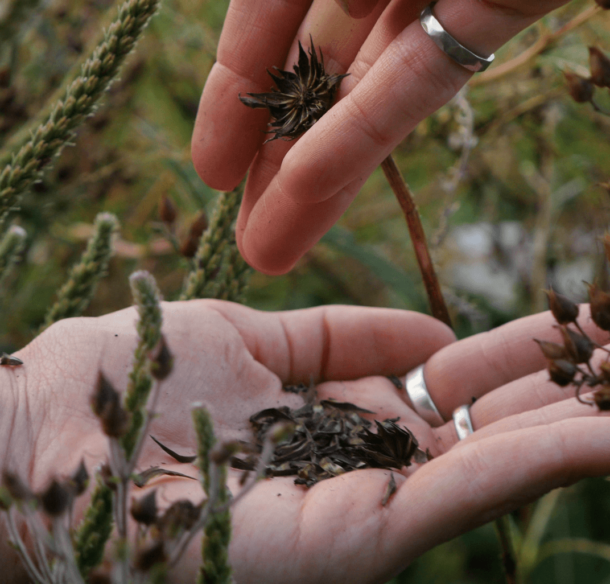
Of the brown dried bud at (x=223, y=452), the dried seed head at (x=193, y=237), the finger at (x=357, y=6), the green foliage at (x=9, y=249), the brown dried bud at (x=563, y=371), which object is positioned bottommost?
the brown dried bud at (x=563, y=371)

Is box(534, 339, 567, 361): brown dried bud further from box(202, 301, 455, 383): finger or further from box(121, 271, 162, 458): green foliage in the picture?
box(202, 301, 455, 383): finger

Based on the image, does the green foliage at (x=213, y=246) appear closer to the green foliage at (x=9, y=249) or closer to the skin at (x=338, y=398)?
the skin at (x=338, y=398)

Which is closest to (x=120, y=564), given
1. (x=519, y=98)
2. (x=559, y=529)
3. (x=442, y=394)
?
(x=442, y=394)

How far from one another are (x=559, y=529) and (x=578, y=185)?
0.81m

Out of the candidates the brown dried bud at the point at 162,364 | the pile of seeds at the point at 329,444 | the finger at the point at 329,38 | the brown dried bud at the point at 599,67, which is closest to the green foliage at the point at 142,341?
the brown dried bud at the point at 162,364

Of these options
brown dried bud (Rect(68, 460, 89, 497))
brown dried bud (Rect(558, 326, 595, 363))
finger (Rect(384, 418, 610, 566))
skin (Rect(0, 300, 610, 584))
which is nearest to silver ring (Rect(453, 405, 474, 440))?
skin (Rect(0, 300, 610, 584))

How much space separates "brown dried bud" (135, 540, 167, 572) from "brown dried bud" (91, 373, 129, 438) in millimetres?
69

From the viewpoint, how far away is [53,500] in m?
0.31

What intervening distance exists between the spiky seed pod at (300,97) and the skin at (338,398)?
0.30 meters

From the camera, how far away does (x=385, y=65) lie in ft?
1.90

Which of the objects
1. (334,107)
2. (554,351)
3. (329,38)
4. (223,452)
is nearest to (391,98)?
(334,107)

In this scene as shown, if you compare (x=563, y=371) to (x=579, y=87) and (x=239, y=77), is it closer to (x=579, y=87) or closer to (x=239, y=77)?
(x=579, y=87)

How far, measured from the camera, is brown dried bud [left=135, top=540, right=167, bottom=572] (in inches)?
12.3

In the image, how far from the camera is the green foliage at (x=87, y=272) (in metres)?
0.76
